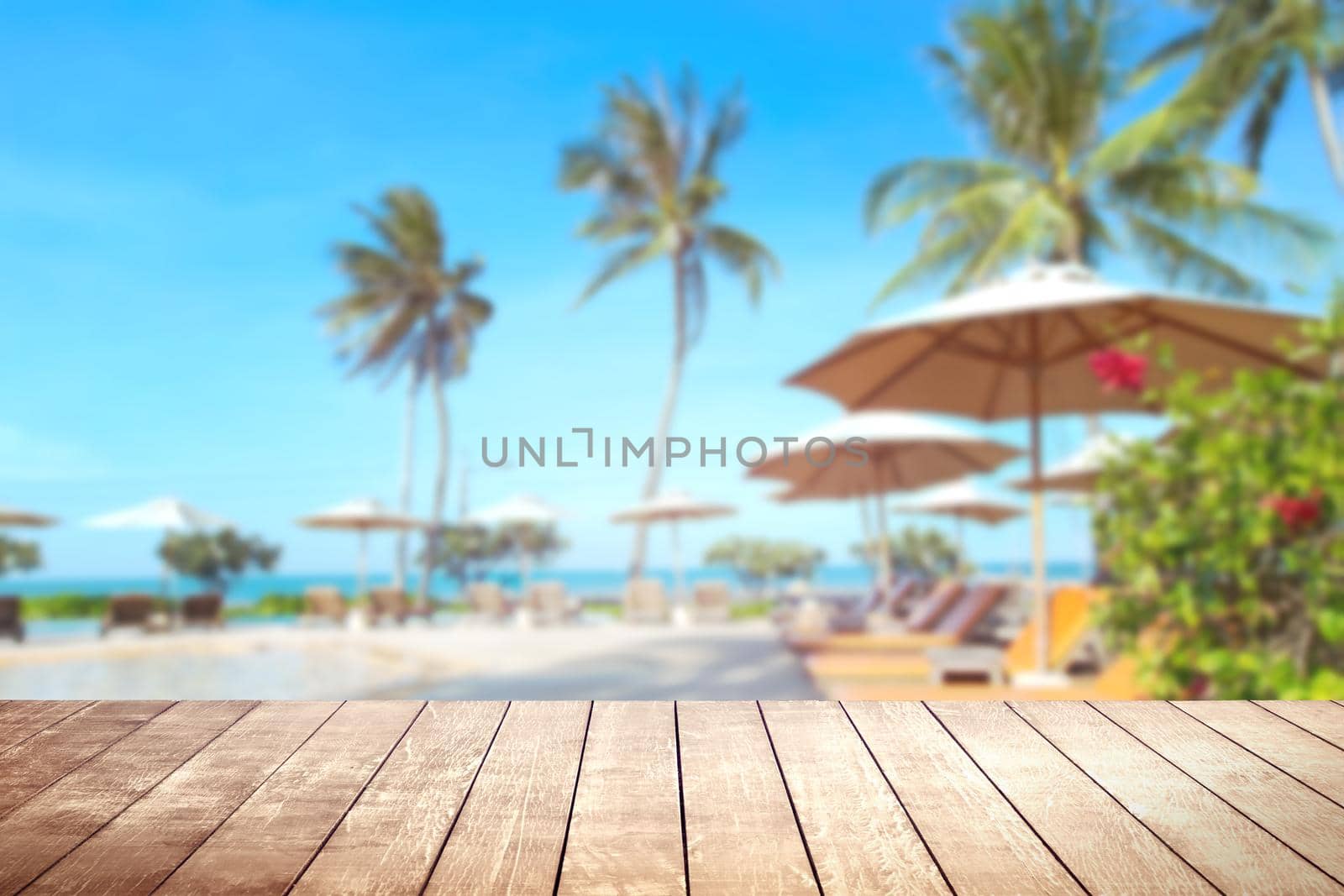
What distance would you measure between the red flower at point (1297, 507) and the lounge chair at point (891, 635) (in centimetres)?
264

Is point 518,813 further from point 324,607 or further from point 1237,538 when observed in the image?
point 324,607

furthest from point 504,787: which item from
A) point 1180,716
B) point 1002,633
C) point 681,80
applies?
point 681,80

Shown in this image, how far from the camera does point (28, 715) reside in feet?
6.85

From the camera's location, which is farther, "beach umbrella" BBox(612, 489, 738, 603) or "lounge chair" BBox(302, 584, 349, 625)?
"lounge chair" BBox(302, 584, 349, 625)

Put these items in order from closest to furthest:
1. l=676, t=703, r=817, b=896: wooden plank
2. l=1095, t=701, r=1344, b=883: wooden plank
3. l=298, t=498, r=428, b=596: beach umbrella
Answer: l=676, t=703, r=817, b=896: wooden plank
l=1095, t=701, r=1344, b=883: wooden plank
l=298, t=498, r=428, b=596: beach umbrella

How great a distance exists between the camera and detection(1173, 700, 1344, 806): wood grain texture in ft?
5.26

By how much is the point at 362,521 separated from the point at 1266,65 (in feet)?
39.0

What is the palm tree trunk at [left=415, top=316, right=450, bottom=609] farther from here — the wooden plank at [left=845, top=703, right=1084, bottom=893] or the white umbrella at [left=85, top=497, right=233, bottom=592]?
the wooden plank at [left=845, top=703, right=1084, bottom=893]

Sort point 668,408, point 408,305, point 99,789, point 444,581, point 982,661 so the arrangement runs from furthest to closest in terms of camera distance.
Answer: point 444,581 < point 408,305 < point 668,408 < point 982,661 < point 99,789

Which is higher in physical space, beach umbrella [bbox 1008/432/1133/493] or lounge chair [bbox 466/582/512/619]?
beach umbrella [bbox 1008/432/1133/493]

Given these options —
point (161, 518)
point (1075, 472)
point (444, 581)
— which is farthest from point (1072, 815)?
point (444, 581)

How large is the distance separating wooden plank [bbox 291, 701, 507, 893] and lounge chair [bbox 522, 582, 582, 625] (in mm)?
9788

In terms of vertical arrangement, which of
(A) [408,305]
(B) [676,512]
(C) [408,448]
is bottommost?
(B) [676,512]

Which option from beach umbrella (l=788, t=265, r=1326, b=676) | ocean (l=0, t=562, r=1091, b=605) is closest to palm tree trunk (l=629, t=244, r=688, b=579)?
ocean (l=0, t=562, r=1091, b=605)
